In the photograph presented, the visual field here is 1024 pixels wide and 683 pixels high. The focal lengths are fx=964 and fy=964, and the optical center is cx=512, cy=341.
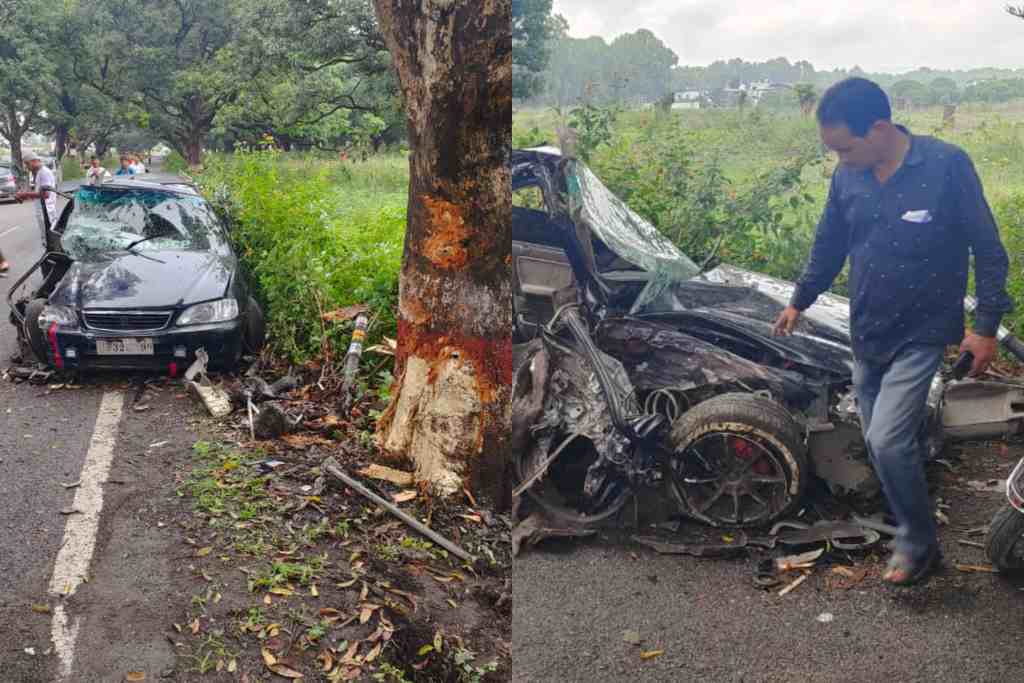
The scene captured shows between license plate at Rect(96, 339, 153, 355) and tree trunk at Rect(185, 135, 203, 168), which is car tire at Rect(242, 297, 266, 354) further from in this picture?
tree trunk at Rect(185, 135, 203, 168)

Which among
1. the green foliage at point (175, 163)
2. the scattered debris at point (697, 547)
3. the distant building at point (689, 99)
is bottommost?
the green foliage at point (175, 163)

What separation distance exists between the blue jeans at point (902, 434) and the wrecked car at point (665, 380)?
0.7 inches

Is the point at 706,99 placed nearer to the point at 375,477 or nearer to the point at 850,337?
the point at 850,337

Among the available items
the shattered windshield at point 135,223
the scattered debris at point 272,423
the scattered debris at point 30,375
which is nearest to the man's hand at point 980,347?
the scattered debris at point 272,423

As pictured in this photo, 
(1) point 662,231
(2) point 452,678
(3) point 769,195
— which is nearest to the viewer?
(3) point 769,195

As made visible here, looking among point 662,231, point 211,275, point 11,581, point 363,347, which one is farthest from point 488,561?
point 211,275

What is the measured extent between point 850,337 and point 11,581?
13.0 feet

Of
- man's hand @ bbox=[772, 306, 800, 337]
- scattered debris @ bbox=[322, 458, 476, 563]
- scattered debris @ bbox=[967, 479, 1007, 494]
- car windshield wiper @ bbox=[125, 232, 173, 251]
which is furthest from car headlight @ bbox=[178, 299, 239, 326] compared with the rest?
scattered debris @ bbox=[967, 479, 1007, 494]

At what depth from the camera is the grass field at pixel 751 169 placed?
1.25 metres

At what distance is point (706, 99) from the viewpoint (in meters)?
1.53

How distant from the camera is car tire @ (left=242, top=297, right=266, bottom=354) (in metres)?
7.29

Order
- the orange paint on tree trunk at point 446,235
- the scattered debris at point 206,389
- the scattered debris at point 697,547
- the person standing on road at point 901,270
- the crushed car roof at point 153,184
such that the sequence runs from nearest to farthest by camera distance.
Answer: the person standing on road at point 901,270, the scattered debris at point 697,547, the orange paint on tree trunk at point 446,235, the scattered debris at point 206,389, the crushed car roof at point 153,184

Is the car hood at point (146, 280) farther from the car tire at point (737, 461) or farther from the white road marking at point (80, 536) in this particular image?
the car tire at point (737, 461)

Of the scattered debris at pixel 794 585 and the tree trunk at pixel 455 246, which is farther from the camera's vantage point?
the tree trunk at pixel 455 246
